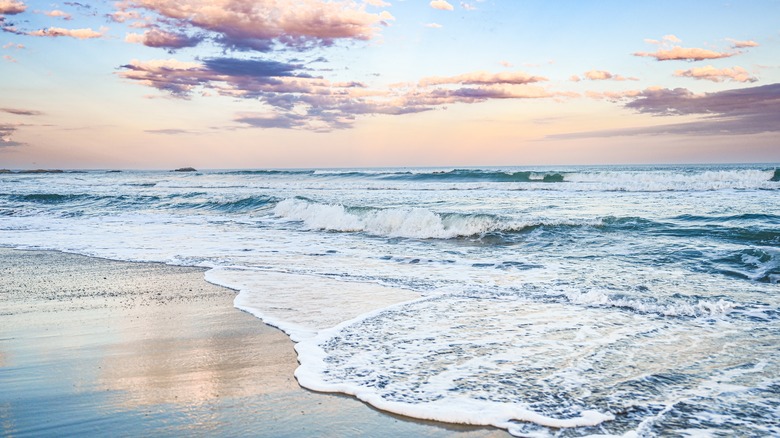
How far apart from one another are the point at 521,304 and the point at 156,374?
4430 millimetres

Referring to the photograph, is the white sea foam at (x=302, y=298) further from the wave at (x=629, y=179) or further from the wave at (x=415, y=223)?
the wave at (x=629, y=179)

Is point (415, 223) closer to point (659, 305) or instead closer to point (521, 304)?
point (521, 304)

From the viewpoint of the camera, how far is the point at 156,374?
4.48 meters

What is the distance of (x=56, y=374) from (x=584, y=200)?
70.5 feet

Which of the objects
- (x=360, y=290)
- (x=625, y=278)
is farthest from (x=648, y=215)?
(x=360, y=290)

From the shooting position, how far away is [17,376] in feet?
14.5

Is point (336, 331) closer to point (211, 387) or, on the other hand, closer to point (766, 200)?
point (211, 387)

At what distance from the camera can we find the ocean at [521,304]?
152 inches

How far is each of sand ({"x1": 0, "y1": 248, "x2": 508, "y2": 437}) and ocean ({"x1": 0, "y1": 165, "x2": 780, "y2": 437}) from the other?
0.33 meters

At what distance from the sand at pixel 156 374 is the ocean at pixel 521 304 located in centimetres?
33

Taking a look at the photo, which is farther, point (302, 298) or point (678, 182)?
point (678, 182)

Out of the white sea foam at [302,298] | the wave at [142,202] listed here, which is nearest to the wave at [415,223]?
the wave at [142,202]

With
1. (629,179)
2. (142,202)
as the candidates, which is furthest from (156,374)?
(629,179)

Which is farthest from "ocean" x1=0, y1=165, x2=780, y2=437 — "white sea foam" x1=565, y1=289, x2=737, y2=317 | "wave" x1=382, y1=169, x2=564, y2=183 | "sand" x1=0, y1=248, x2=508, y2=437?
"wave" x1=382, y1=169, x2=564, y2=183
